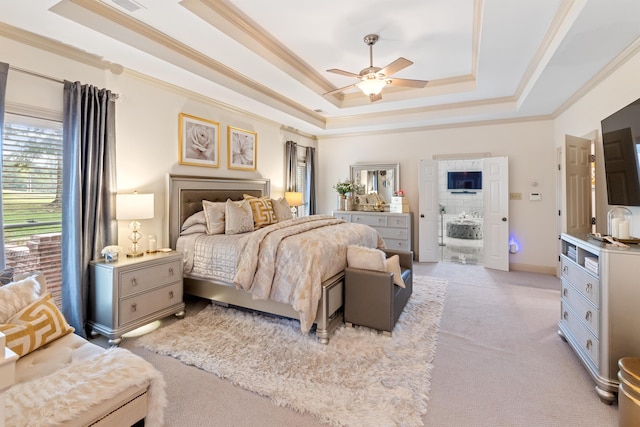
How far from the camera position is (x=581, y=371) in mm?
2322

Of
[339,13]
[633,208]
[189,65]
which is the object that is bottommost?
[633,208]

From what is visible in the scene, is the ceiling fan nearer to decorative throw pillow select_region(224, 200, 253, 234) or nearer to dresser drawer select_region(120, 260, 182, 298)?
decorative throw pillow select_region(224, 200, 253, 234)

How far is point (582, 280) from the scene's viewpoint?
234cm

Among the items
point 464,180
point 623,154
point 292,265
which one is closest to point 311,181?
point 292,265

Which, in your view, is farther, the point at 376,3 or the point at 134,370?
the point at 376,3

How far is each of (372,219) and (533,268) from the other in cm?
296

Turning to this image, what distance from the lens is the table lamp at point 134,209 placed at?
301cm

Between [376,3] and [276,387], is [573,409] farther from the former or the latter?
[376,3]

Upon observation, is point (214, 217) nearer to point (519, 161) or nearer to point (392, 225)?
point (392, 225)

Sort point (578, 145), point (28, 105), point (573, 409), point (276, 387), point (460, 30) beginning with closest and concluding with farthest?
point (573, 409)
point (276, 387)
point (28, 105)
point (460, 30)
point (578, 145)

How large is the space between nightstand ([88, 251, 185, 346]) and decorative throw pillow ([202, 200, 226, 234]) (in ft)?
2.20

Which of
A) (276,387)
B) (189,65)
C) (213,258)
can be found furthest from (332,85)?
(276,387)

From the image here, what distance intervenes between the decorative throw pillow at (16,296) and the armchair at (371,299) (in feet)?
7.74

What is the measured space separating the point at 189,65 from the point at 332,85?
2193 mm
